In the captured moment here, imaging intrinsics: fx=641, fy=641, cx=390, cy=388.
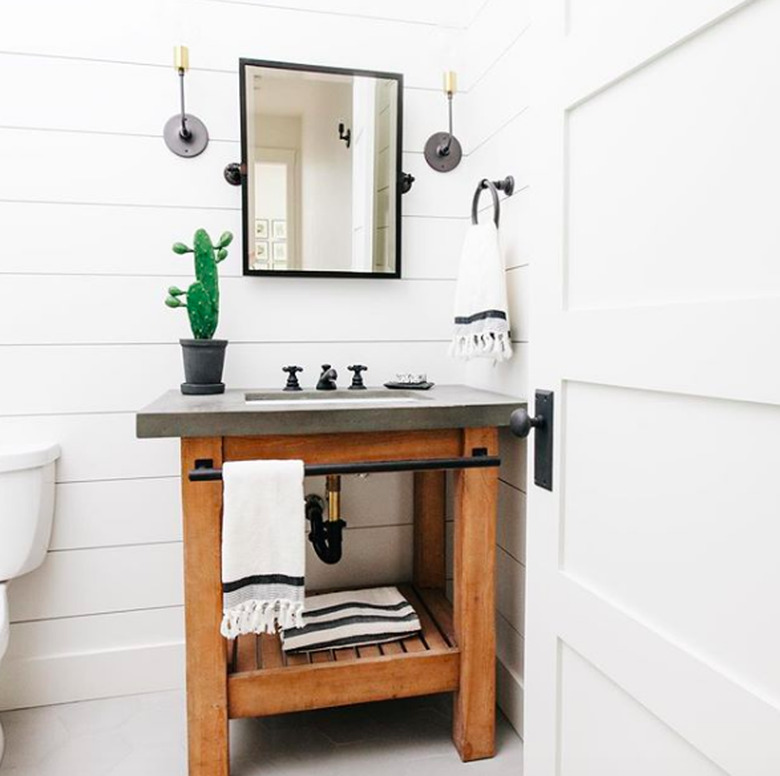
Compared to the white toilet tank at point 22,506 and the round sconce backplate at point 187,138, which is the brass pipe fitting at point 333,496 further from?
the round sconce backplate at point 187,138

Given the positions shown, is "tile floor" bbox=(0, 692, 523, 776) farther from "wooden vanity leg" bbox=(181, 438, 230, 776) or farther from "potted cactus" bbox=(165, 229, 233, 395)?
"potted cactus" bbox=(165, 229, 233, 395)

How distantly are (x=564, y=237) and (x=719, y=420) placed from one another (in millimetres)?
369

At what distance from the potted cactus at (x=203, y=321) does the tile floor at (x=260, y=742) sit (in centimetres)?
90

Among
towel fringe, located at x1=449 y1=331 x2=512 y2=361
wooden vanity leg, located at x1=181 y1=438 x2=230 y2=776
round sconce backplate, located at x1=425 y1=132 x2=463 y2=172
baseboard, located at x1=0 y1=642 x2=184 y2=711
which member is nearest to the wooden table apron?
wooden vanity leg, located at x1=181 y1=438 x2=230 y2=776

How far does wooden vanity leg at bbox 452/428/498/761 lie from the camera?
1.53 metres

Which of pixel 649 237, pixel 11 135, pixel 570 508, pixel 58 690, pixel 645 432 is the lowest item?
pixel 58 690

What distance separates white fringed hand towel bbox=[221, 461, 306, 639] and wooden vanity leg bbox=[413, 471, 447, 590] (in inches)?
26.5

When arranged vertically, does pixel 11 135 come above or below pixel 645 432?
above

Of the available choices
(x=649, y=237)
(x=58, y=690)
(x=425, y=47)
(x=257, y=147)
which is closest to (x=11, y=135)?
(x=257, y=147)

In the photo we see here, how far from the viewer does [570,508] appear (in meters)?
0.89

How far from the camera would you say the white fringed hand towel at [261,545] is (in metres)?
1.32

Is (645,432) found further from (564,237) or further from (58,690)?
(58,690)

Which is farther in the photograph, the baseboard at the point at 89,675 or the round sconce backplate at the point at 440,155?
the round sconce backplate at the point at 440,155

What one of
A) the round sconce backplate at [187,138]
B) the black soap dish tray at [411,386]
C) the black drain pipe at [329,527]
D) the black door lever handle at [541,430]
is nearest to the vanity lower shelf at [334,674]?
the black drain pipe at [329,527]
